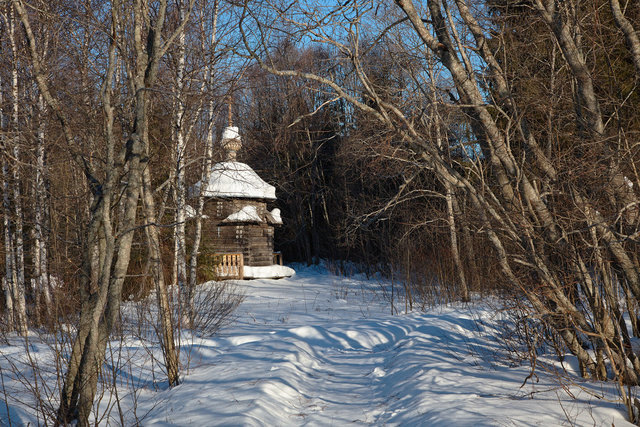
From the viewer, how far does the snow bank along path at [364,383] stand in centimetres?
455

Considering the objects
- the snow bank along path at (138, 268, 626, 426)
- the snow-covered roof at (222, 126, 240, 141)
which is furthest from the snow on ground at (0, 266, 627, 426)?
the snow-covered roof at (222, 126, 240, 141)

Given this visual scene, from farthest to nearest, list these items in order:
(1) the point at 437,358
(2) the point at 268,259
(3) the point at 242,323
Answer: (2) the point at 268,259 < (3) the point at 242,323 < (1) the point at 437,358

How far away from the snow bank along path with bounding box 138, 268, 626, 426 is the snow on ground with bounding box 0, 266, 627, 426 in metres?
0.01

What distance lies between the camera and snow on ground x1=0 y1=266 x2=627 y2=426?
4.55 m

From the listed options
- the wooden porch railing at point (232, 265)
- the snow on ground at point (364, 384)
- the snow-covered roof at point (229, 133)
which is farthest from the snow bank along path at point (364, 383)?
the wooden porch railing at point (232, 265)

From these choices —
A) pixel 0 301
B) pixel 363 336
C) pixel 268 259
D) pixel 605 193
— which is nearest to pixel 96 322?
pixel 605 193

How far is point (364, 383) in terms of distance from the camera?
6.45 m

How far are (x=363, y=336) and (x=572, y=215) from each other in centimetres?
557

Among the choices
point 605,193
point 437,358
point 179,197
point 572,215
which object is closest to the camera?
point 572,215

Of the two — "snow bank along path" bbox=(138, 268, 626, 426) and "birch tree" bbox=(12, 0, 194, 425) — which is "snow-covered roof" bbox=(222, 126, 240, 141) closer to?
"snow bank along path" bbox=(138, 268, 626, 426)

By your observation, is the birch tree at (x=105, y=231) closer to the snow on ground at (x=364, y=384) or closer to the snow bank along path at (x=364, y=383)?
the snow on ground at (x=364, y=384)

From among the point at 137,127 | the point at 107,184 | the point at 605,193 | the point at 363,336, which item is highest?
the point at 137,127

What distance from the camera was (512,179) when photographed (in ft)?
17.2

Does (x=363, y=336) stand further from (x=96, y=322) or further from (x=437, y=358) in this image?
(x=96, y=322)
